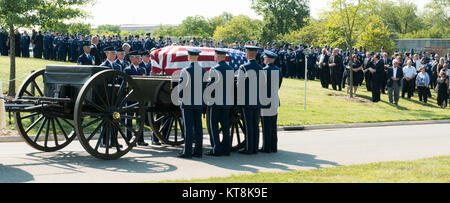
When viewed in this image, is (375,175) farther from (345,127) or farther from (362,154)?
A: (345,127)

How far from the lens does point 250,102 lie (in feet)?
33.4

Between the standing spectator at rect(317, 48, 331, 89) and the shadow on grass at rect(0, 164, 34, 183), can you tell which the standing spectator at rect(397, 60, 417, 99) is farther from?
the shadow on grass at rect(0, 164, 34, 183)

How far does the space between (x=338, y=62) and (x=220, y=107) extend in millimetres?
16392

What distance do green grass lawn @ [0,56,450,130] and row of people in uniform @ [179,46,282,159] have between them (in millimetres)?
4799

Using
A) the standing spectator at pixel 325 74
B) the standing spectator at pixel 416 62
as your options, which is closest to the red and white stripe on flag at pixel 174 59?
the standing spectator at pixel 325 74

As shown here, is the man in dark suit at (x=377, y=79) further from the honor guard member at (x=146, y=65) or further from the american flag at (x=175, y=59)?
the honor guard member at (x=146, y=65)

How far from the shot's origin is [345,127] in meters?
16.0

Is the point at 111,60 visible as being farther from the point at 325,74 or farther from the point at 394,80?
the point at 325,74

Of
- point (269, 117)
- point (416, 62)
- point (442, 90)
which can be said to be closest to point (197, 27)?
point (416, 62)

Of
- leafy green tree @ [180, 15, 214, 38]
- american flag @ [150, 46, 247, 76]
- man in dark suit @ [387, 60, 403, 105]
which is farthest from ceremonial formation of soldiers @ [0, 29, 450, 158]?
leafy green tree @ [180, 15, 214, 38]

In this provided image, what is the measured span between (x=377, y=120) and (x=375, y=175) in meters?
9.67
